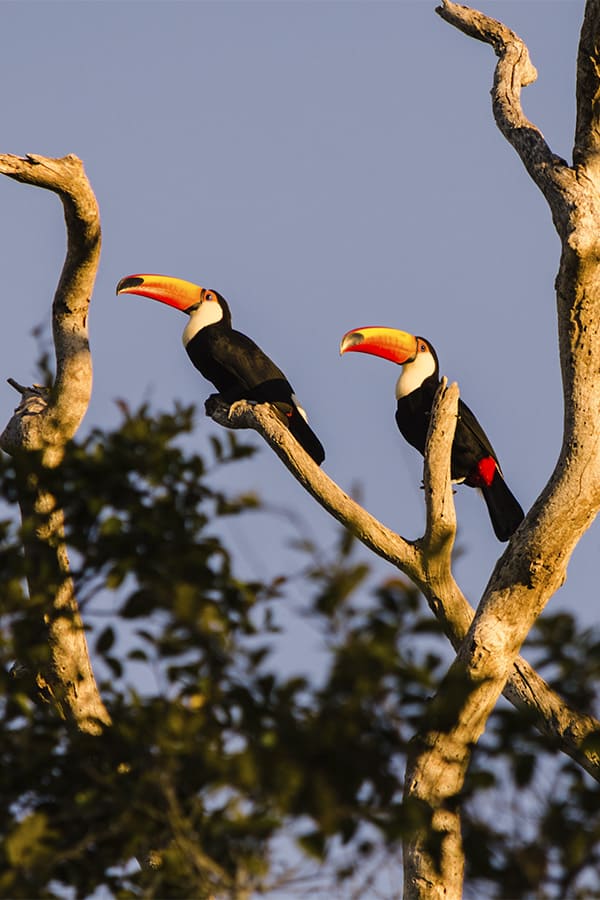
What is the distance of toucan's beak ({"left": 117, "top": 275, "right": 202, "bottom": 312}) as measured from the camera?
10438mm

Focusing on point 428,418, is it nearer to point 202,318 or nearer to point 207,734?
point 202,318

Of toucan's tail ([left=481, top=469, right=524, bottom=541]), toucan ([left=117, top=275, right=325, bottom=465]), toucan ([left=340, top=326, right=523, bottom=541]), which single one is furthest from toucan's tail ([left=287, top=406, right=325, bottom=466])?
toucan's tail ([left=481, top=469, right=524, bottom=541])

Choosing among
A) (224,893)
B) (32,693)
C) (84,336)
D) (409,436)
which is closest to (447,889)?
(32,693)

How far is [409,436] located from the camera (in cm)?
972

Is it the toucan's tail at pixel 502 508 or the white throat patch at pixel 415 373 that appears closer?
the toucan's tail at pixel 502 508

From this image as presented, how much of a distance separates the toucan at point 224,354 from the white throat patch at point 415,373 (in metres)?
0.85

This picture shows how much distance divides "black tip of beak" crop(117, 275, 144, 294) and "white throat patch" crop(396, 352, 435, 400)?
2225 mm

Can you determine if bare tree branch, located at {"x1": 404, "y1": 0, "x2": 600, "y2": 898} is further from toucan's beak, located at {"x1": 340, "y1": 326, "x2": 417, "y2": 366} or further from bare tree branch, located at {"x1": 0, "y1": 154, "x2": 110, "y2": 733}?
toucan's beak, located at {"x1": 340, "y1": 326, "x2": 417, "y2": 366}

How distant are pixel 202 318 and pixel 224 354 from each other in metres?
0.78

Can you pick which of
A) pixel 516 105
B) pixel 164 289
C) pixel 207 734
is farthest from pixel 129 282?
pixel 207 734

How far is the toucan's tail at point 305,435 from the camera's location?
884cm

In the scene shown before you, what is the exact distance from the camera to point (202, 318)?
407 inches

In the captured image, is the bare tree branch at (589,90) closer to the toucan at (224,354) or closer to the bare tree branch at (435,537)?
the bare tree branch at (435,537)

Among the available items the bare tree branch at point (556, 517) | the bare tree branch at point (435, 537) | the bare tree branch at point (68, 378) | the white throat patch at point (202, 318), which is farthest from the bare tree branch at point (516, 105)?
the white throat patch at point (202, 318)
